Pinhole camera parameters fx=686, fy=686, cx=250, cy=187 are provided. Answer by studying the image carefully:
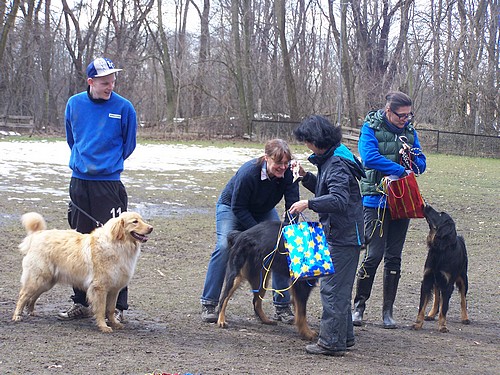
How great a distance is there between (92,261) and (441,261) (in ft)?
10.2

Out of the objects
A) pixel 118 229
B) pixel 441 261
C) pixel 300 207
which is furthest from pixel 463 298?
pixel 118 229

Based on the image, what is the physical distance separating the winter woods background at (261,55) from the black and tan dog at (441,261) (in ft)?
102

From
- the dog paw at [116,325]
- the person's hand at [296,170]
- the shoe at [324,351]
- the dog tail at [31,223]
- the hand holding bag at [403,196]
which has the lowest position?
the dog paw at [116,325]

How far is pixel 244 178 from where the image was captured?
5766 mm

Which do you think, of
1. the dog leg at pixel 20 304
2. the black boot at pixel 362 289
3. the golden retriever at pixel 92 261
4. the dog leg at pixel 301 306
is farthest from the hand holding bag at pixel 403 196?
the dog leg at pixel 20 304

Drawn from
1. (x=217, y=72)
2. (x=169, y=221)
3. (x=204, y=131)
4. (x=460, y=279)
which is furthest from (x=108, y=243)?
(x=217, y=72)

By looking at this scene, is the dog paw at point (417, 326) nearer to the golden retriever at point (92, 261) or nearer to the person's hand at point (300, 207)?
the person's hand at point (300, 207)

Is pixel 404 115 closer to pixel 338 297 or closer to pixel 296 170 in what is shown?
pixel 296 170

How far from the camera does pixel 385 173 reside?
19.9 feet

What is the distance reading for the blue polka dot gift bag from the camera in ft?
16.4

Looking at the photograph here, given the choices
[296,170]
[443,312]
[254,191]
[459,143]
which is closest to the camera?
[296,170]

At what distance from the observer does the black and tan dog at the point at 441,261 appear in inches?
245

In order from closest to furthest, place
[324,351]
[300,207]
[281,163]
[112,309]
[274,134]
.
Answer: [300,207], [324,351], [281,163], [112,309], [274,134]

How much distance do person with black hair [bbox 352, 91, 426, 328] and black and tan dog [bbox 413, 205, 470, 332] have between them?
0.83 ft
